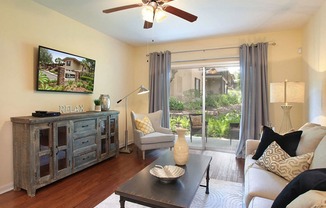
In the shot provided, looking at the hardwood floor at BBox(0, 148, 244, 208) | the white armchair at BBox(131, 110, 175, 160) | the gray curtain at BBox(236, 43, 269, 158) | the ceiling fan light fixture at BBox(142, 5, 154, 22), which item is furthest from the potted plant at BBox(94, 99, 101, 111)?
the gray curtain at BBox(236, 43, 269, 158)

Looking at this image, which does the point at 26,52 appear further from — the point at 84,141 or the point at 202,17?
the point at 202,17

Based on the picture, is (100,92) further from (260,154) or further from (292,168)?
(292,168)

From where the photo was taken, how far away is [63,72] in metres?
3.06

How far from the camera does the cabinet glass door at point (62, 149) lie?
2.60 m

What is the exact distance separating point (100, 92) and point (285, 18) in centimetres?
365

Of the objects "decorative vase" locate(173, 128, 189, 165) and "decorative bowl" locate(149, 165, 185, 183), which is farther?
"decorative vase" locate(173, 128, 189, 165)

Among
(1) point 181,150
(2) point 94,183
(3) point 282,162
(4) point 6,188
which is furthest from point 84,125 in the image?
(3) point 282,162

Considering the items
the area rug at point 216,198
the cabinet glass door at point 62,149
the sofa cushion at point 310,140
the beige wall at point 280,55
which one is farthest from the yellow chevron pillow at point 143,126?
the sofa cushion at point 310,140

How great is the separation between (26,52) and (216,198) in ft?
10.3

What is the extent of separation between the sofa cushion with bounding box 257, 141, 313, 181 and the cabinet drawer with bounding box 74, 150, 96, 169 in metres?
2.52

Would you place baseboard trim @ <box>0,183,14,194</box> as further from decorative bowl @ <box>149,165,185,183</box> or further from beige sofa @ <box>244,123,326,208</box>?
beige sofa @ <box>244,123,326,208</box>

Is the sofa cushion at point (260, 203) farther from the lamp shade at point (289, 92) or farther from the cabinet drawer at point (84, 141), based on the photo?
the cabinet drawer at point (84, 141)

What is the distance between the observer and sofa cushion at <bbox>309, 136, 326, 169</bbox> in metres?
1.51

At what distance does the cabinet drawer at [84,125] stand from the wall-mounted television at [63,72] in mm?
624
